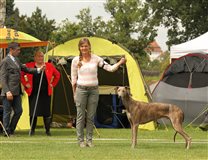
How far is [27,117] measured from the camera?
1552cm

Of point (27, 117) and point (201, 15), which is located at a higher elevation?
point (201, 15)

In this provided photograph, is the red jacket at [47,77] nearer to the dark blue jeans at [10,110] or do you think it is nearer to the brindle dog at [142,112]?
the dark blue jeans at [10,110]

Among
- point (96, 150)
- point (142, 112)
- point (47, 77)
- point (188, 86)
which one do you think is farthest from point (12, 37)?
point (188, 86)

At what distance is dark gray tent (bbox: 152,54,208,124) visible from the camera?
17078mm

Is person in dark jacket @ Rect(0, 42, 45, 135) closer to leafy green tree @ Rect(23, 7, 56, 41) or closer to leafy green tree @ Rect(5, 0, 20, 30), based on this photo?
leafy green tree @ Rect(5, 0, 20, 30)

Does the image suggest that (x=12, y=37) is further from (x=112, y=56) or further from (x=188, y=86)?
(x=188, y=86)

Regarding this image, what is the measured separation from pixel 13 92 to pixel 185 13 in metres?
32.3

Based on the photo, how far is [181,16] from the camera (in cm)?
4422

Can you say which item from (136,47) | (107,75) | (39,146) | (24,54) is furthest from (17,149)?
(136,47)

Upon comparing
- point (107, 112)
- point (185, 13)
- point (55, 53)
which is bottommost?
point (107, 112)

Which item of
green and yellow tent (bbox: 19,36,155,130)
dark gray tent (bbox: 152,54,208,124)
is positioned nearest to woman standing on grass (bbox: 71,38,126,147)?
green and yellow tent (bbox: 19,36,155,130)

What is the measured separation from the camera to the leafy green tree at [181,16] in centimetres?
4388

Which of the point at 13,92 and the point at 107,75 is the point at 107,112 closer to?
the point at 107,75

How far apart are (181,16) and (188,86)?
27.4 metres
